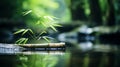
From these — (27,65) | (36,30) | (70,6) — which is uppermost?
(70,6)

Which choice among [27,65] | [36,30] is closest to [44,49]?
[27,65]

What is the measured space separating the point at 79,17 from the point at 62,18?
2.08 ft

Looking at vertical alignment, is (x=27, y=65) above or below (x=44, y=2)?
below

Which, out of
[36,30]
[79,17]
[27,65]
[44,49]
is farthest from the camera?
[79,17]

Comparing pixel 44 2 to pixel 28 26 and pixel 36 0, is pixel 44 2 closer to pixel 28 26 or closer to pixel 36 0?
pixel 36 0

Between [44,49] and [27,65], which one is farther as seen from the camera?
[44,49]

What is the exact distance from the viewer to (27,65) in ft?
15.3

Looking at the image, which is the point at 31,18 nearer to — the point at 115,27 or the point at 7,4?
the point at 7,4

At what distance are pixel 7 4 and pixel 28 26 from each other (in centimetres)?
117

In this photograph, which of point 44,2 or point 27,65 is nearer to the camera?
point 27,65

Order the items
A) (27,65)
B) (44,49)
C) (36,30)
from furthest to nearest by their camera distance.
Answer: (36,30) → (44,49) → (27,65)

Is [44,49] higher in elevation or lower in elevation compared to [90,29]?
lower

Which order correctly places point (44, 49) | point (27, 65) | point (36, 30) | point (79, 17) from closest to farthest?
point (27, 65)
point (44, 49)
point (36, 30)
point (79, 17)

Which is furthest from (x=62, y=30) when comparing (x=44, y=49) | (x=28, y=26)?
(x=44, y=49)
